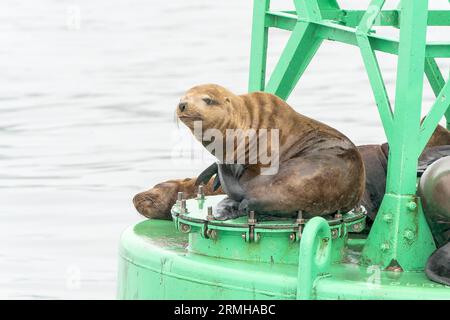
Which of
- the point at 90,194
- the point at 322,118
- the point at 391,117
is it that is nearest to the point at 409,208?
the point at 391,117

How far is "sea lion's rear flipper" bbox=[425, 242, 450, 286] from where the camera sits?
28.2 ft

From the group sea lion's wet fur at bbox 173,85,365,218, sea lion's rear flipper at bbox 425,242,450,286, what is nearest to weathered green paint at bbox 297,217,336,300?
sea lion's wet fur at bbox 173,85,365,218

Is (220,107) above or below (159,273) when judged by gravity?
above

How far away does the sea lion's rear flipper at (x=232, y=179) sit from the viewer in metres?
8.96

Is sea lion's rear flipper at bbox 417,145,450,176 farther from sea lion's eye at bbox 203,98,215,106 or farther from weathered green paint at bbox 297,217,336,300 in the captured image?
sea lion's eye at bbox 203,98,215,106

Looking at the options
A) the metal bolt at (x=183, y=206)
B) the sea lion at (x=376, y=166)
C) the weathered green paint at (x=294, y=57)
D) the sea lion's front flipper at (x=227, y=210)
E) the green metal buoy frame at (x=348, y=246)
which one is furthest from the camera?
the weathered green paint at (x=294, y=57)

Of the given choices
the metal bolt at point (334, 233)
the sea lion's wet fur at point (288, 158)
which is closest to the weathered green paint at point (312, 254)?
the metal bolt at point (334, 233)

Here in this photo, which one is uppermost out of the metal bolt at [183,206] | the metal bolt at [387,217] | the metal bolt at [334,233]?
the metal bolt at [387,217]

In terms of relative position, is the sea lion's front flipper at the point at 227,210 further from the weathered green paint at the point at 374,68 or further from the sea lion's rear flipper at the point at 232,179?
the weathered green paint at the point at 374,68

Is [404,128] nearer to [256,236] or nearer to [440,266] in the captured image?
[440,266]

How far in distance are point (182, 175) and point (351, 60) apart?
6.88 m

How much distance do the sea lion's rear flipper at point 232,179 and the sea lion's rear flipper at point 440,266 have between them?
3.32ft

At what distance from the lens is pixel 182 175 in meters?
18.2

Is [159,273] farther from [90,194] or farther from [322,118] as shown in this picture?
[322,118]
